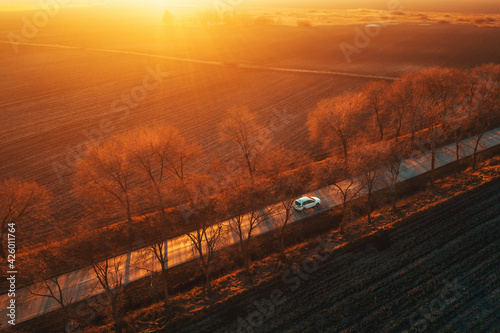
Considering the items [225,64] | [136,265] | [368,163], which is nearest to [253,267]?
[136,265]

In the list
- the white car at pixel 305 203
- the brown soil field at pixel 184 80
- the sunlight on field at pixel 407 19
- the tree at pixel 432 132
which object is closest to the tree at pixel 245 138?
the white car at pixel 305 203

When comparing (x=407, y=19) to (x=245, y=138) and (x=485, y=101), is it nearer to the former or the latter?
(x=485, y=101)

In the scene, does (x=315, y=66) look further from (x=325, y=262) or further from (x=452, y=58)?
(x=325, y=262)

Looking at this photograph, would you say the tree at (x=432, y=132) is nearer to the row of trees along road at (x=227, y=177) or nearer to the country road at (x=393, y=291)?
the row of trees along road at (x=227, y=177)

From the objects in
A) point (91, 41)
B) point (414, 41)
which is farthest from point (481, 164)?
point (91, 41)

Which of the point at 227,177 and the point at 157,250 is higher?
the point at 227,177

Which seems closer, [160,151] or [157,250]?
[157,250]

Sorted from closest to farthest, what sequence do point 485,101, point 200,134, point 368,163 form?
point 368,163 → point 485,101 → point 200,134
